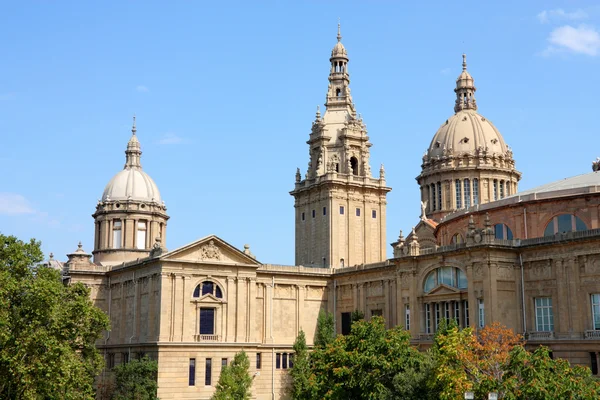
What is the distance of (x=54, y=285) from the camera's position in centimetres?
5647

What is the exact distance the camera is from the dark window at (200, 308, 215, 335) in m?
78.2

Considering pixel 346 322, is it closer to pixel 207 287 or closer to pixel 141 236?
pixel 207 287

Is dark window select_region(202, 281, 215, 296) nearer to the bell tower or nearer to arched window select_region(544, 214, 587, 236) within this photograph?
the bell tower

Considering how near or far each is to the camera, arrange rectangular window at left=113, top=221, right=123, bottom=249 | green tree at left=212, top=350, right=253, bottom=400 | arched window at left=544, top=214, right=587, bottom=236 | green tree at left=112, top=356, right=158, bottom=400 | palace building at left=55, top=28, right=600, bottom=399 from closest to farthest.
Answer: palace building at left=55, top=28, right=600, bottom=399 → arched window at left=544, top=214, right=587, bottom=236 → green tree at left=212, top=350, right=253, bottom=400 → green tree at left=112, top=356, right=158, bottom=400 → rectangular window at left=113, top=221, right=123, bottom=249

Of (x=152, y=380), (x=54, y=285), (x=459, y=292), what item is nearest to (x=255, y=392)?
(x=152, y=380)

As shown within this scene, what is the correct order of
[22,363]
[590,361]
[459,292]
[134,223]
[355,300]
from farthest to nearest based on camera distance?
[134,223] < [355,300] < [459,292] < [590,361] < [22,363]

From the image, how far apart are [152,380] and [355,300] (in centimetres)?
2323

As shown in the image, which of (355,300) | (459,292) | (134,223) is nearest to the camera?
(459,292)

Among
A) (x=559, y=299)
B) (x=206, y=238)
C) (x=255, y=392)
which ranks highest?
(x=206, y=238)

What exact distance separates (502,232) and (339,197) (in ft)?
85.0

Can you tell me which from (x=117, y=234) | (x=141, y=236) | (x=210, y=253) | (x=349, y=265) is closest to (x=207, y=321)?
(x=210, y=253)

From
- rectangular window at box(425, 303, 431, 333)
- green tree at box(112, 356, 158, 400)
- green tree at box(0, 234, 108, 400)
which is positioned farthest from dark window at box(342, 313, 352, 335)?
green tree at box(0, 234, 108, 400)

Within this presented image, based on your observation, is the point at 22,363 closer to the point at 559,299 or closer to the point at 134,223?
the point at 559,299

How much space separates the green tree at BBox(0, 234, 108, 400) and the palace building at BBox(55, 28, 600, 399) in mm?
17517
